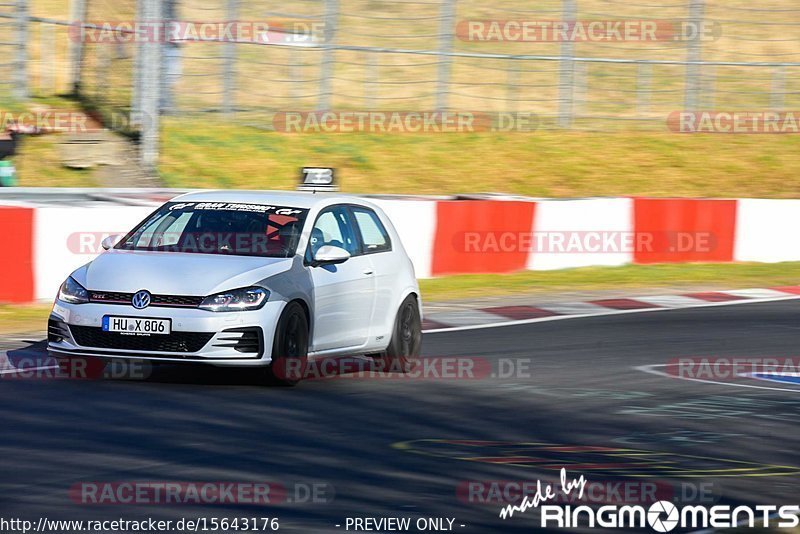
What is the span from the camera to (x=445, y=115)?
27.3 meters

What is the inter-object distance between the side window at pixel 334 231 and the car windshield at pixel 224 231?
182 millimetres

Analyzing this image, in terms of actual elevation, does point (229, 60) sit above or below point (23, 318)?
above

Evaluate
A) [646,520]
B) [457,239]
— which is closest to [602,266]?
[457,239]

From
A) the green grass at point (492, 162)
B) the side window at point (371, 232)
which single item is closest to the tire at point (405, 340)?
the side window at point (371, 232)

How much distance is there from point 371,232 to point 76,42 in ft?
50.2

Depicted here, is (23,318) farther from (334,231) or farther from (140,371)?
(334,231)

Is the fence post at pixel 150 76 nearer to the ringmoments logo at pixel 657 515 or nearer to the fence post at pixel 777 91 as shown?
the ringmoments logo at pixel 657 515

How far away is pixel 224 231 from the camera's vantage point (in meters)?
10.2

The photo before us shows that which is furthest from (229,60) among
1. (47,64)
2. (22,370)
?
(22,370)

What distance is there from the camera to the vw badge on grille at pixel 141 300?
9.36 m

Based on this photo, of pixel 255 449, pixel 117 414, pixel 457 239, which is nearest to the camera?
pixel 255 449

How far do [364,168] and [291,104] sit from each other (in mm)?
2101

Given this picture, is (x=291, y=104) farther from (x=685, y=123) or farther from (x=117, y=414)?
(x=117, y=414)

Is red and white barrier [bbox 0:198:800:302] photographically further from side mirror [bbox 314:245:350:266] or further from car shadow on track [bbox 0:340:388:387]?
side mirror [bbox 314:245:350:266]
